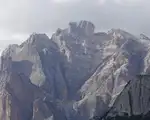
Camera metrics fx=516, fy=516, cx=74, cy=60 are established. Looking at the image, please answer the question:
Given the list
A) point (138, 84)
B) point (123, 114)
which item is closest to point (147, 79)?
point (138, 84)

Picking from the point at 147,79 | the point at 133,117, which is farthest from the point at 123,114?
the point at 147,79

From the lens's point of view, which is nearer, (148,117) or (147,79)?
(148,117)

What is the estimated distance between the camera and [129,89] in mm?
59844

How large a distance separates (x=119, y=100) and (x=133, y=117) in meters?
3.36

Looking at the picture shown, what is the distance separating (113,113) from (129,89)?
12.8 feet

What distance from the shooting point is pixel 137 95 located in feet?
192

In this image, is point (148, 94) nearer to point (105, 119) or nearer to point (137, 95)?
point (137, 95)

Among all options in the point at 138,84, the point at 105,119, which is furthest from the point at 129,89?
the point at 105,119

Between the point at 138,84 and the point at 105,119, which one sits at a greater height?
the point at 138,84

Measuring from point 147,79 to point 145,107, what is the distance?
4.43m

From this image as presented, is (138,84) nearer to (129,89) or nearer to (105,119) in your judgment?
(129,89)

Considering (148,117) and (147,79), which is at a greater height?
(147,79)

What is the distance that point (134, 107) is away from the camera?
57406 millimetres

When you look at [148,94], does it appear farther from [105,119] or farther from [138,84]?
[105,119]
